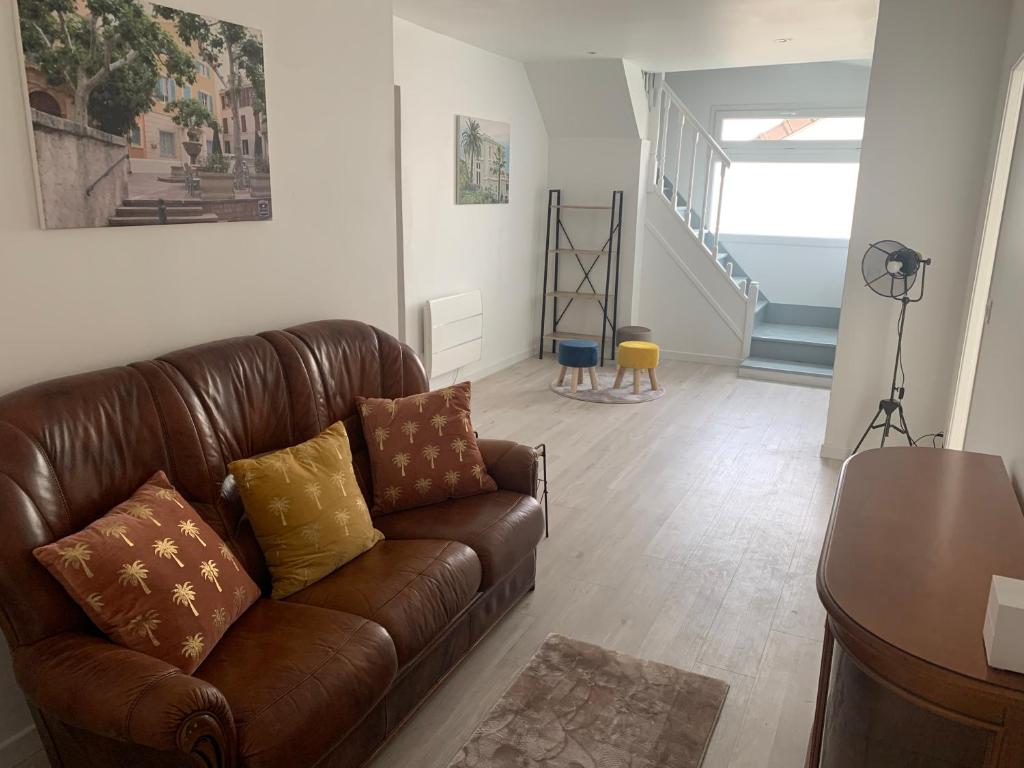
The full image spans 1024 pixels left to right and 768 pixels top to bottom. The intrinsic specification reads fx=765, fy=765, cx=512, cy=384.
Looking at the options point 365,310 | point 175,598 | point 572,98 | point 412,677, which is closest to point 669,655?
point 412,677

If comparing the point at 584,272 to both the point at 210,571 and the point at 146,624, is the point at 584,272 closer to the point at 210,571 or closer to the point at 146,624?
the point at 210,571

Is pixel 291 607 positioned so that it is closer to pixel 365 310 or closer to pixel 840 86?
pixel 365 310

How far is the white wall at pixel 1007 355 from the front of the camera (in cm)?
218

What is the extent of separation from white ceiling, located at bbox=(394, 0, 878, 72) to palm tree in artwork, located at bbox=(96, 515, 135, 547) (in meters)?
3.52

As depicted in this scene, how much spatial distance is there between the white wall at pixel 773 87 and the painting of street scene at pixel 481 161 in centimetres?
273

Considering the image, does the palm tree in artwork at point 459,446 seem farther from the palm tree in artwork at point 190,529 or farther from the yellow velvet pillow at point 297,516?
the palm tree in artwork at point 190,529

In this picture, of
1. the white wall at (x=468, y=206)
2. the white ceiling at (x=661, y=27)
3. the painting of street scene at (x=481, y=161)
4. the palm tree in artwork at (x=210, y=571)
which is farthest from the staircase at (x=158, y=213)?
the painting of street scene at (x=481, y=161)

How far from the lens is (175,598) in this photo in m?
1.76

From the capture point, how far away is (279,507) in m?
2.19

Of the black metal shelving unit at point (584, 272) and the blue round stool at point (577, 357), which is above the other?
the black metal shelving unit at point (584, 272)

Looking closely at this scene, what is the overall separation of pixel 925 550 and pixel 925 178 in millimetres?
3218

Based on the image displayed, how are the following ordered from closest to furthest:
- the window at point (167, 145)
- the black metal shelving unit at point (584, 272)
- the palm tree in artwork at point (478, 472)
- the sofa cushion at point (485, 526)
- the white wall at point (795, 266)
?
the window at point (167, 145), the sofa cushion at point (485, 526), the palm tree in artwork at point (478, 472), the black metal shelving unit at point (584, 272), the white wall at point (795, 266)

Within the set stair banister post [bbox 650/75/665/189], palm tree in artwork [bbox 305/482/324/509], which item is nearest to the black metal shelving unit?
stair banister post [bbox 650/75/665/189]

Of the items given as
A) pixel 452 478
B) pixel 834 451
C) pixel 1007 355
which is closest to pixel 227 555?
pixel 452 478
